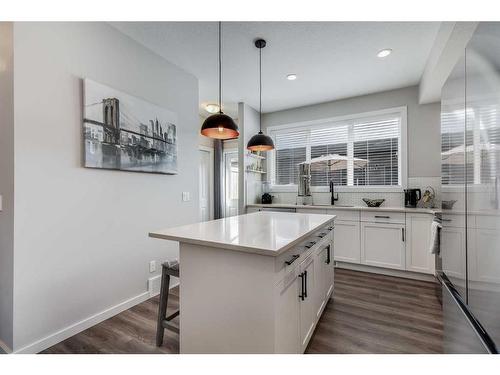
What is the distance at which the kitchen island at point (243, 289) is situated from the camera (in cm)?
126

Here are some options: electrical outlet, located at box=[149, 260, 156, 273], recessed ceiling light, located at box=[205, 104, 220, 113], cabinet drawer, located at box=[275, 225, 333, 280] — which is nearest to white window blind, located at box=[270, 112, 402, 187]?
recessed ceiling light, located at box=[205, 104, 220, 113]

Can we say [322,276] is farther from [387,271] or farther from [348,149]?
[348,149]

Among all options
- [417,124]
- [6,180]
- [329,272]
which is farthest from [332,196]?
[6,180]

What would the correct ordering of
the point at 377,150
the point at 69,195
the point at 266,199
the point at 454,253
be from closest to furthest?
the point at 454,253 < the point at 69,195 < the point at 377,150 < the point at 266,199

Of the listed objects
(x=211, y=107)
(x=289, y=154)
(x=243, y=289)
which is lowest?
(x=243, y=289)

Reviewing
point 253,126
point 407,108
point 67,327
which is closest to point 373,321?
point 67,327

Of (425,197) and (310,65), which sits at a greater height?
(310,65)

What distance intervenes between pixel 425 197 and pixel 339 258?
147 centimetres

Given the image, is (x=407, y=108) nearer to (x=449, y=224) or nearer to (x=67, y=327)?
(x=449, y=224)

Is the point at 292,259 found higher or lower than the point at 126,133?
lower

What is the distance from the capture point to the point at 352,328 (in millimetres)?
2053

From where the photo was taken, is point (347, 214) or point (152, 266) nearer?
point (152, 266)

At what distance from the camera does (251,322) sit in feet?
4.27

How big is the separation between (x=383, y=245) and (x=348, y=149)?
5.49 feet
